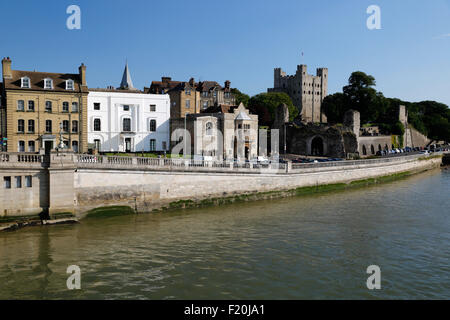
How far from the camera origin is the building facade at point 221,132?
41.9 metres

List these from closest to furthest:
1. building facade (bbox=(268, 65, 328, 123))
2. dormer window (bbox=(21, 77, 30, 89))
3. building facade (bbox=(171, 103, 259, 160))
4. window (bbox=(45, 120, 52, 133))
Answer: dormer window (bbox=(21, 77, 30, 89)) < window (bbox=(45, 120, 52, 133)) < building facade (bbox=(171, 103, 259, 160)) < building facade (bbox=(268, 65, 328, 123))

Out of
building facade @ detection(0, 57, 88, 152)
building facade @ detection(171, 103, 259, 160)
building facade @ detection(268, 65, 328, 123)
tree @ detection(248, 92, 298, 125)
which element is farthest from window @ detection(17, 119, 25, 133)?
A: building facade @ detection(268, 65, 328, 123)

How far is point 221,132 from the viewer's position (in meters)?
43.6

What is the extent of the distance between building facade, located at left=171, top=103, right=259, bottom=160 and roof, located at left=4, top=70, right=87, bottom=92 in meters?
11.1

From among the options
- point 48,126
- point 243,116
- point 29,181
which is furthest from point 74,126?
point 243,116

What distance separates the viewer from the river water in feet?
45.2

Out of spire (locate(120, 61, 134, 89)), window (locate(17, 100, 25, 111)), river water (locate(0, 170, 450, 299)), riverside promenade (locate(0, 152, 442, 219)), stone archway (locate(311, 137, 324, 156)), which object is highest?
spire (locate(120, 61, 134, 89))

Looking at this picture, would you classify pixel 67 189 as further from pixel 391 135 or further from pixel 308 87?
pixel 308 87

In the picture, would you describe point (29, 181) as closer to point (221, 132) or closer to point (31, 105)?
point (31, 105)

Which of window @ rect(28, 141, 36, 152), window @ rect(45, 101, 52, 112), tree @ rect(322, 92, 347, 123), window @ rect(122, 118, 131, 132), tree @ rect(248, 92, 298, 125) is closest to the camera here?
window @ rect(28, 141, 36, 152)

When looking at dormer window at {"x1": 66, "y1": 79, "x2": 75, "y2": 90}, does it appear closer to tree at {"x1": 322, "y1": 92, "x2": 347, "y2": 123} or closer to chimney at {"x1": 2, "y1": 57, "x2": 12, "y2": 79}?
chimney at {"x1": 2, "y1": 57, "x2": 12, "y2": 79}

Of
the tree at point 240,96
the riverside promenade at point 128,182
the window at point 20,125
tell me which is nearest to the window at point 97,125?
the window at point 20,125

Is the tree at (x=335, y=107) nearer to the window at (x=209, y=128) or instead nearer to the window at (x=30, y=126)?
the window at (x=209, y=128)

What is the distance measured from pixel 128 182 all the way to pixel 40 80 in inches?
588
